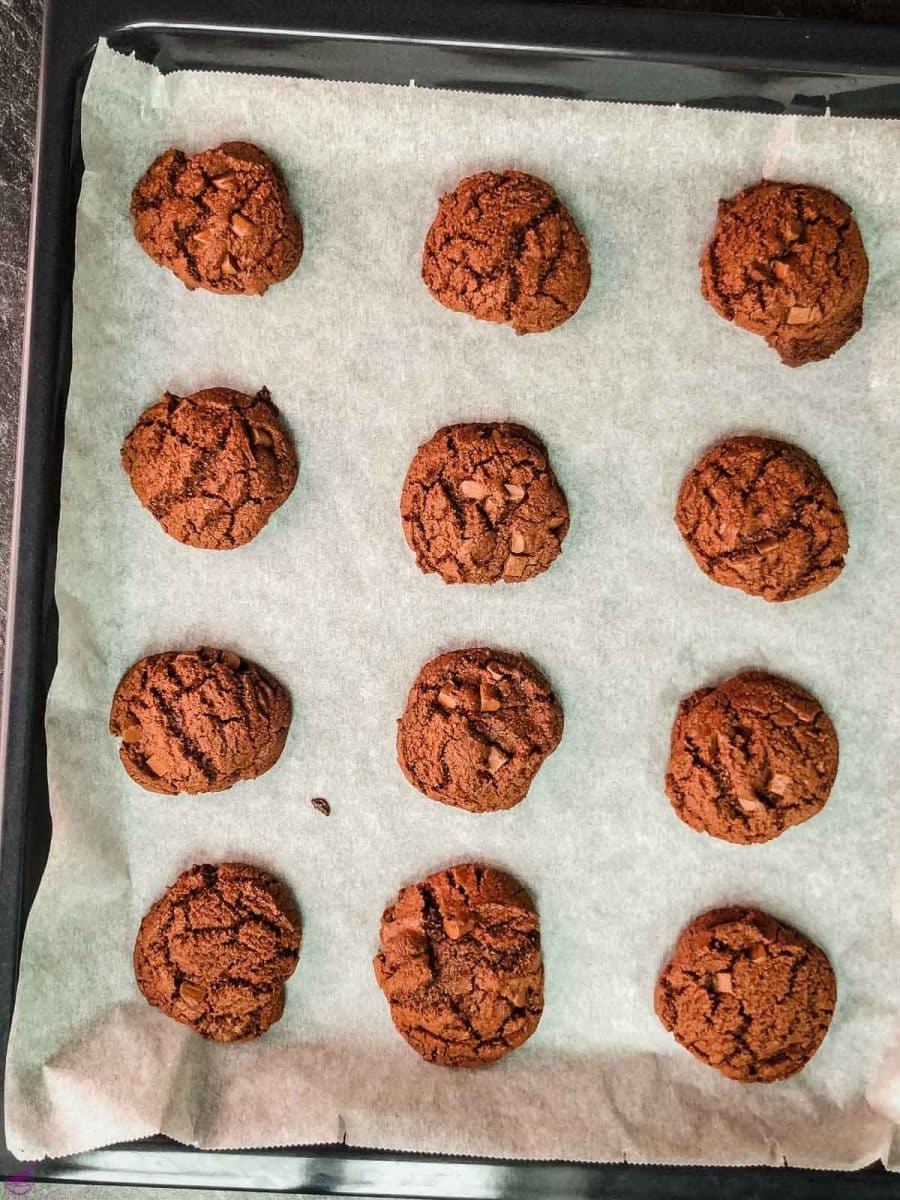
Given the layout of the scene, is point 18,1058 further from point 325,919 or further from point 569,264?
point 569,264

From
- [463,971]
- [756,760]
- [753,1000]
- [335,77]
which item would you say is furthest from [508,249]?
[753,1000]

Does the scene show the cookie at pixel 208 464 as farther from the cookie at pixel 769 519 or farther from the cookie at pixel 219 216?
the cookie at pixel 769 519

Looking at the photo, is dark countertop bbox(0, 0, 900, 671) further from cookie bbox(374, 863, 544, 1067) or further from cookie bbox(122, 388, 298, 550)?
cookie bbox(374, 863, 544, 1067)

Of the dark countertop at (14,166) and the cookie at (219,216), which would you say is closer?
the cookie at (219,216)

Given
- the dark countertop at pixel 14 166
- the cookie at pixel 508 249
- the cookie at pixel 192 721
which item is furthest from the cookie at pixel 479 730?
the dark countertop at pixel 14 166

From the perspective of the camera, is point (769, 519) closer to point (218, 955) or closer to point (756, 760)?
point (756, 760)

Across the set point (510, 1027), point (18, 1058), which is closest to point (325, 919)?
point (510, 1027)
